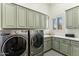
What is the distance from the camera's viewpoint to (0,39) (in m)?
1.17

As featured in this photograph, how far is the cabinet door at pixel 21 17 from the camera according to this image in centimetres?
149

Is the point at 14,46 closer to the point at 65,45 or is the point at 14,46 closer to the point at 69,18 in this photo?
the point at 65,45

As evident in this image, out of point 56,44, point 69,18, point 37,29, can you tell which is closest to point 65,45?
point 56,44

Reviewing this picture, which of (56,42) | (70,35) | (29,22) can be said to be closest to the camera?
(29,22)

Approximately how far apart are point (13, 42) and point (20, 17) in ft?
1.50

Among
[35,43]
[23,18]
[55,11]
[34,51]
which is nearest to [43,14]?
[55,11]

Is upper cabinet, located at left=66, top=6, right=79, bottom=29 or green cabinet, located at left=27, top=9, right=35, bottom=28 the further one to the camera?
upper cabinet, located at left=66, top=6, right=79, bottom=29

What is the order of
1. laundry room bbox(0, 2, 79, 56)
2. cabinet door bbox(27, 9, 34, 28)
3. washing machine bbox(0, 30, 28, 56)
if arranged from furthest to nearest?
cabinet door bbox(27, 9, 34, 28), laundry room bbox(0, 2, 79, 56), washing machine bbox(0, 30, 28, 56)

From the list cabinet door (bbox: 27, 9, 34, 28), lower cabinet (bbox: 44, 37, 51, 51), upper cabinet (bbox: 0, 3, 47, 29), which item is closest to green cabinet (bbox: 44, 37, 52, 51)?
lower cabinet (bbox: 44, 37, 51, 51)

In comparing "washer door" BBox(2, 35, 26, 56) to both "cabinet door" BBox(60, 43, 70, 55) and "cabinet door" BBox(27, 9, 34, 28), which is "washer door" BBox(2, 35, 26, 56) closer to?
"cabinet door" BBox(27, 9, 34, 28)

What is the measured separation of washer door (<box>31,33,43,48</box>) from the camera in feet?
4.68

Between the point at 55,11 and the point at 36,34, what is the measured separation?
57cm

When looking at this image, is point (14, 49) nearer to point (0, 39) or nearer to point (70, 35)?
point (0, 39)

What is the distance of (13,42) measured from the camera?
133 centimetres
